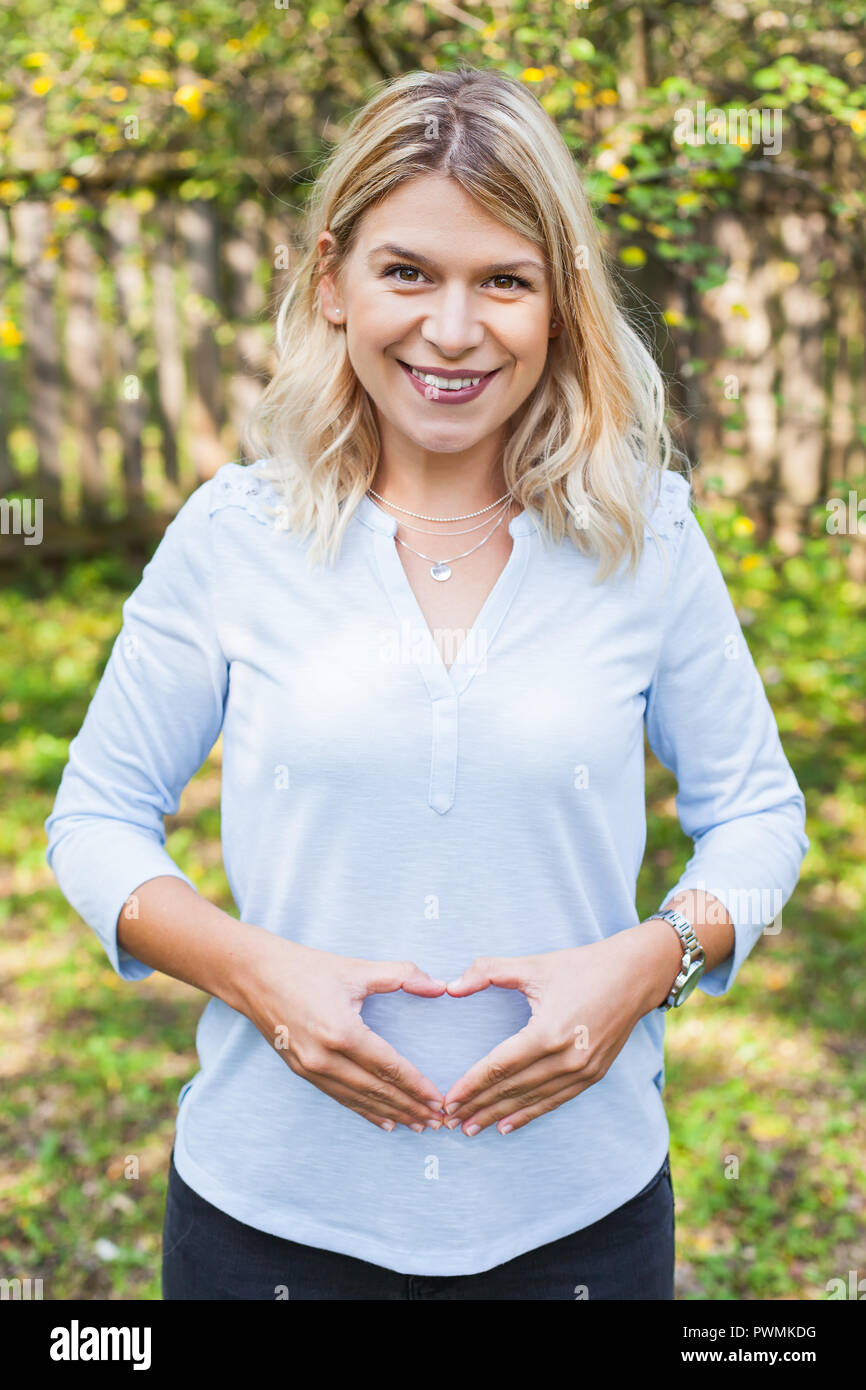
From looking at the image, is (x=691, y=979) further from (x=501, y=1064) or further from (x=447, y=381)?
(x=447, y=381)

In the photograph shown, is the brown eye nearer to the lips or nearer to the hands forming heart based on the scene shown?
the lips

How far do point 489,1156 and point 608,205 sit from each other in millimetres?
2175

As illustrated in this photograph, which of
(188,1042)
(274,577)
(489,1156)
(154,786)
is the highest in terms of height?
(274,577)

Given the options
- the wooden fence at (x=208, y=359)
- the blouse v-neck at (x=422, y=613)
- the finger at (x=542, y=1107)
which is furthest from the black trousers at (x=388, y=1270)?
the wooden fence at (x=208, y=359)

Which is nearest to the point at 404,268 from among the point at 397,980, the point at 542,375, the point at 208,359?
the point at 542,375

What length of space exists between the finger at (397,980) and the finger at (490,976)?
0.02 m

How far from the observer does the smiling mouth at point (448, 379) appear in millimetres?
1405

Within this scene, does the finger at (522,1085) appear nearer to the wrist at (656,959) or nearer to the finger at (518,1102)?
the finger at (518,1102)

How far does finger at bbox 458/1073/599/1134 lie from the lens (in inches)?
52.3

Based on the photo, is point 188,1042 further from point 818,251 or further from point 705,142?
point 818,251

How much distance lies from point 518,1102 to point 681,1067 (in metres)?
2.09

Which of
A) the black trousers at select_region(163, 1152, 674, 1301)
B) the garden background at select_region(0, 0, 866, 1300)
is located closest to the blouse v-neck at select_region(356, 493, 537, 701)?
the garden background at select_region(0, 0, 866, 1300)

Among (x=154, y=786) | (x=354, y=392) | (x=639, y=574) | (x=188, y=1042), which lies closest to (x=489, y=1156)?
(x=154, y=786)

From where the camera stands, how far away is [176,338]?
20.1ft
